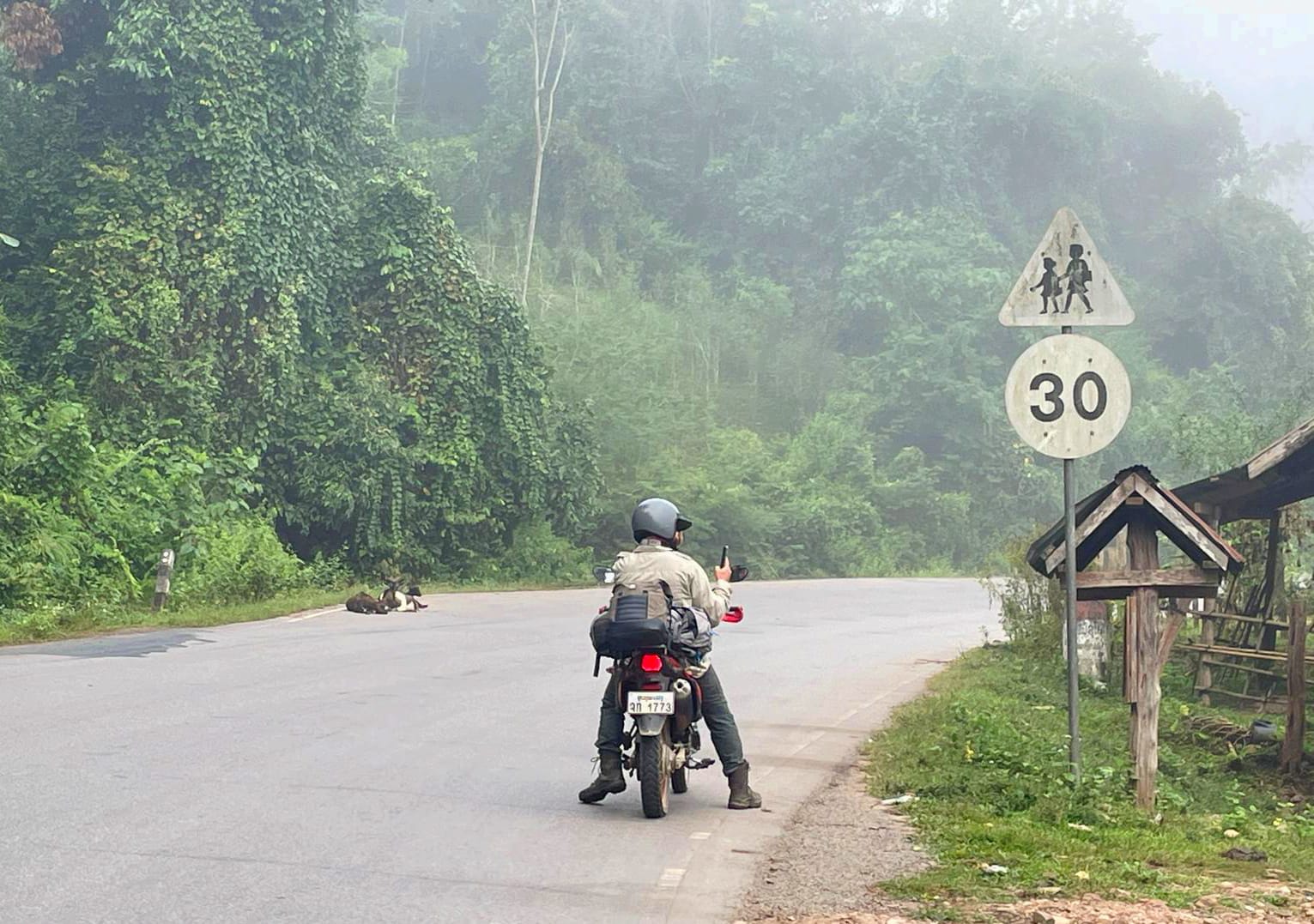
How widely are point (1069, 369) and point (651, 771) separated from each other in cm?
333

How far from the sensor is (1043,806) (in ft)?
31.9

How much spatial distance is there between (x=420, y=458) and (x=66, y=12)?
1077 cm

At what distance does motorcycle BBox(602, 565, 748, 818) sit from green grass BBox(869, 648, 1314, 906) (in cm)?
139

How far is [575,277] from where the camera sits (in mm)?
55906

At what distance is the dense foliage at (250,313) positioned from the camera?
97.5 ft

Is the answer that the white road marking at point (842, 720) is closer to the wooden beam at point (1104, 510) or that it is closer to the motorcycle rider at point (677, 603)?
the motorcycle rider at point (677, 603)

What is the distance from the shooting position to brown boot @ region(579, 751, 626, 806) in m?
9.52

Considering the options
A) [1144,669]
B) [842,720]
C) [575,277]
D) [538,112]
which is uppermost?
[538,112]

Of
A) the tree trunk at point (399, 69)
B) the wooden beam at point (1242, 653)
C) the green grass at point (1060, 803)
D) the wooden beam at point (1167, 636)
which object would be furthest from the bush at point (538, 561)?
the wooden beam at point (1167, 636)

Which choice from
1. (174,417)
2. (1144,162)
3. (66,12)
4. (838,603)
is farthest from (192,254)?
(1144,162)

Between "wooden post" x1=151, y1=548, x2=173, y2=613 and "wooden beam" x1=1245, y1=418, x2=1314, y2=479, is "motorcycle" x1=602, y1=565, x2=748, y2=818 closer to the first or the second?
"wooden beam" x1=1245, y1=418, x2=1314, y2=479

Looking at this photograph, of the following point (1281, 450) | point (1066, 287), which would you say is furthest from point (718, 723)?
point (1281, 450)

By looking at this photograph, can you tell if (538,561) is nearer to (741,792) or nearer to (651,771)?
(741,792)

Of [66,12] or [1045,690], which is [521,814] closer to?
[1045,690]
